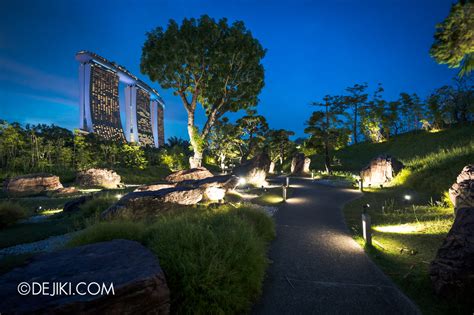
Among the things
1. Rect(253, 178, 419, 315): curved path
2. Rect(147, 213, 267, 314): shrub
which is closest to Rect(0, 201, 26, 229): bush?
Rect(147, 213, 267, 314): shrub

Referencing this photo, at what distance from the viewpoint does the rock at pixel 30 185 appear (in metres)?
16.0

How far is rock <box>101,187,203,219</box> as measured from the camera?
817cm

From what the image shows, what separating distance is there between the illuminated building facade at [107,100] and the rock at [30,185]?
38.5 metres

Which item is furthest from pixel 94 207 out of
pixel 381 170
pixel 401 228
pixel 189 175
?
pixel 381 170

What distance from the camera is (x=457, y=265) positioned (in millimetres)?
3457

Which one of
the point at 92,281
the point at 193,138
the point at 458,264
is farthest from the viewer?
the point at 193,138

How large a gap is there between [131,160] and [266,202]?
86.3 feet

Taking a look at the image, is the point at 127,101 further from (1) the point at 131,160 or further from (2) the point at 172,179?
(2) the point at 172,179

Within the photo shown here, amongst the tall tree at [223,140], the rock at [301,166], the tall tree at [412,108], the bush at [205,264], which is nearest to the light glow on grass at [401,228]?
the bush at [205,264]

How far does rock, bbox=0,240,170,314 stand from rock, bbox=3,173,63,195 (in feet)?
60.4

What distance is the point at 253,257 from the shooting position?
13.1ft

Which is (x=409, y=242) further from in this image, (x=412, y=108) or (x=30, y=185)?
(x=412, y=108)

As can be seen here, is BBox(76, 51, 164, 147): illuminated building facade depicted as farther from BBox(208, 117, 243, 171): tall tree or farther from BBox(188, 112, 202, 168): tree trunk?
BBox(188, 112, 202, 168): tree trunk

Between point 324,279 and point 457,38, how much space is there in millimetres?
12120
